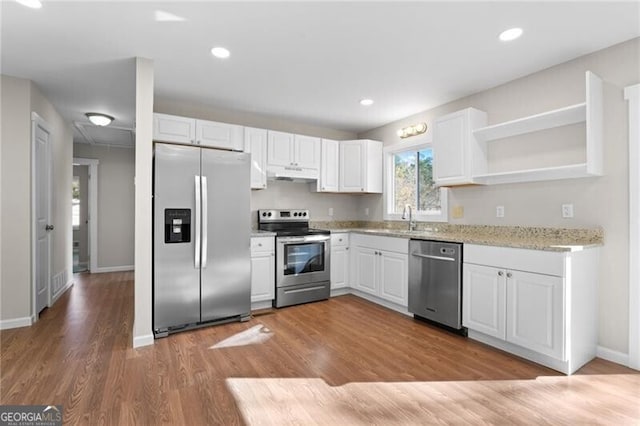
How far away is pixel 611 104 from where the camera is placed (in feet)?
8.47

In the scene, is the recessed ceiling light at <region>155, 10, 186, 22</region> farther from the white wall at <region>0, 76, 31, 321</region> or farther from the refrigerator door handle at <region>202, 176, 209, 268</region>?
the white wall at <region>0, 76, 31, 321</region>

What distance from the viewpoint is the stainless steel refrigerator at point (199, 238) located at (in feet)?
9.95

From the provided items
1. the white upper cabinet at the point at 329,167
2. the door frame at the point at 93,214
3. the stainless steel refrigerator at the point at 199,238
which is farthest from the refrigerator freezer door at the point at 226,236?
the door frame at the point at 93,214

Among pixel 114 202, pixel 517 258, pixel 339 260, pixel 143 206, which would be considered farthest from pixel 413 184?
pixel 114 202

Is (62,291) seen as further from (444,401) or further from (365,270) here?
(444,401)

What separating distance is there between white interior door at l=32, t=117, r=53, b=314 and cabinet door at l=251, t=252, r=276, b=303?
232cm

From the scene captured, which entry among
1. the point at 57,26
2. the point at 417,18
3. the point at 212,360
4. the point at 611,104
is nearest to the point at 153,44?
the point at 57,26

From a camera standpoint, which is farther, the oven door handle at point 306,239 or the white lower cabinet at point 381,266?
the oven door handle at point 306,239

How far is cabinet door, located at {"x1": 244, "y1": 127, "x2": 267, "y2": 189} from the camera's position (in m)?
4.11

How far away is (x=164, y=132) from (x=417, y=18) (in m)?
2.81

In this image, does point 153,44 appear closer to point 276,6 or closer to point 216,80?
point 216,80

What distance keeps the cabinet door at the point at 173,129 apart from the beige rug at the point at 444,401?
8.69ft

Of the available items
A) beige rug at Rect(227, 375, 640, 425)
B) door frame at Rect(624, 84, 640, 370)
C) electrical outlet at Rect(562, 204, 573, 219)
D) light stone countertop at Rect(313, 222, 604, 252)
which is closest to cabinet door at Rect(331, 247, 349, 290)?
light stone countertop at Rect(313, 222, 604, 252)

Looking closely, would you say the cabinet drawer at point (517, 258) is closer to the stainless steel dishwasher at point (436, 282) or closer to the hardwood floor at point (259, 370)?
the stainless steel dishwasher at point (436, 282)
